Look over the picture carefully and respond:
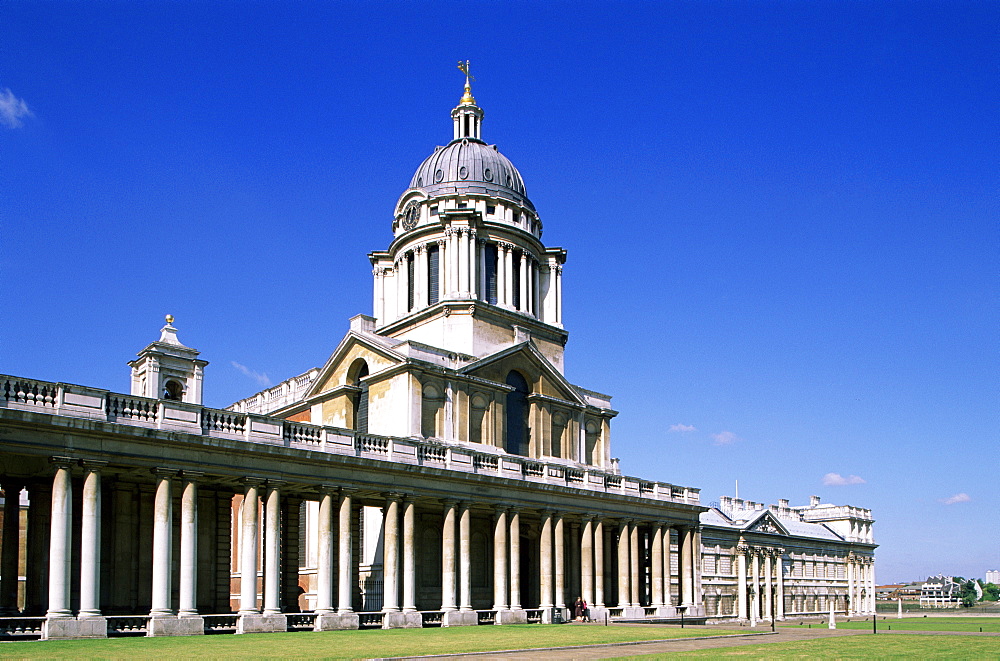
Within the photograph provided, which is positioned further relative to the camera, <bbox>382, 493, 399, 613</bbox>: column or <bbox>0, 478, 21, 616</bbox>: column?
<bbox>382, 493, 399, 613</bbox>: column

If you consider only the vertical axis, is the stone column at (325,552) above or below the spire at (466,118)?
below

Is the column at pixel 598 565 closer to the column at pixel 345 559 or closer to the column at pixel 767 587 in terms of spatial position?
the column at pixel 345 559

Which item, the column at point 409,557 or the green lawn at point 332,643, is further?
the column at point 409,557

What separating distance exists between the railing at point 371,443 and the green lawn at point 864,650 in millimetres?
20825

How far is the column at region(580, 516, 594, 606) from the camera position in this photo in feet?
192

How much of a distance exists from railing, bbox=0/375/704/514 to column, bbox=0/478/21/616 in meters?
6.78

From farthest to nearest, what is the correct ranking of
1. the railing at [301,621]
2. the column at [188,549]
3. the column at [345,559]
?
the column at [345,559], the railing at [301,621], the column at [188,549]


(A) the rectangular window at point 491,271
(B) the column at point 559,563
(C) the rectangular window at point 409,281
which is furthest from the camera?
(C) the rectangular window at point 409,281

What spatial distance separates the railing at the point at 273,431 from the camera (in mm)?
36938

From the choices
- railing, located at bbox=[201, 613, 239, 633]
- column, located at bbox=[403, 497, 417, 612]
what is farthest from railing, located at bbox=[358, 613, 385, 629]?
railing, located at bbox=[201, 613, 239, 633]

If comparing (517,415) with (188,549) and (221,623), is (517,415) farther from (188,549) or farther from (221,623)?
(188,549)

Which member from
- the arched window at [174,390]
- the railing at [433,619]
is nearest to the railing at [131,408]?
the railing at [433,619]

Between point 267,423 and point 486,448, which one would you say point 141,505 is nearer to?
point 267,423

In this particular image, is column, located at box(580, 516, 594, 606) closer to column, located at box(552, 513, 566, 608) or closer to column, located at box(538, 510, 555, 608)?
column, located at box(552, 513, 566, 608)
